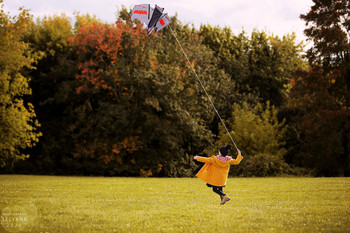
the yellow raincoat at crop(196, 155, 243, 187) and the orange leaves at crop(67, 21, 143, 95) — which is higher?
the orange leaves at crop(67, 21, 143, 95)

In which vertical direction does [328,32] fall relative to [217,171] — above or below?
above

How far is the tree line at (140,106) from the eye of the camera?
2566cm

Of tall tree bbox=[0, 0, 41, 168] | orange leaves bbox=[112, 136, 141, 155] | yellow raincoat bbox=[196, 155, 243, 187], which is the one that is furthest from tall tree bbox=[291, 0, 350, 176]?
tall tree bbox=[0, 0, 41, 168]

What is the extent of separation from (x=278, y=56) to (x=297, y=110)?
5527 millimetres

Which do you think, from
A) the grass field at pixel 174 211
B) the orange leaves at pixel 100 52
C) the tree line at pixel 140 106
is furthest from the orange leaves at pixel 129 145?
the grass field at pixel 174 211

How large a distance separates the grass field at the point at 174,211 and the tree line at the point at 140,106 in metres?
12.5

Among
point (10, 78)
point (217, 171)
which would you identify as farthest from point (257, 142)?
point (217, 171)

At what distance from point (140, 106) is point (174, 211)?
17.5 m

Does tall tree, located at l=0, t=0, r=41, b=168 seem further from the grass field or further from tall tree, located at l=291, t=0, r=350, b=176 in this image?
tall tree, located at l=291, t=0, r=350, b=176

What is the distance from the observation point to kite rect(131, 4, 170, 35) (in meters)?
15.2

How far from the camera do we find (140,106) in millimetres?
26938

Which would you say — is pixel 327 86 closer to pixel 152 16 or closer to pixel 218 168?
pixel 152 16

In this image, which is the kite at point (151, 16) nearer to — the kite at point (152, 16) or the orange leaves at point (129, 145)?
the kite at point (152, 16)

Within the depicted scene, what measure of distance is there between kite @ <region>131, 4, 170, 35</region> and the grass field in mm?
6118
